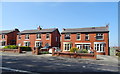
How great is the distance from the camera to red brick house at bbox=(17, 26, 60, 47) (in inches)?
1527

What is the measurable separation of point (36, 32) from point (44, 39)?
3.78 meters

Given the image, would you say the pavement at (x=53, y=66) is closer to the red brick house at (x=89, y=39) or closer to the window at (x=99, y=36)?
the red brick house at (x=89, y=39)

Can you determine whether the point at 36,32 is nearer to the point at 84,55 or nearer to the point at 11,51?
the point at 11,51

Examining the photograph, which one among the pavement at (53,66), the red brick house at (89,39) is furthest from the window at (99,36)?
the pavement at (53,66)

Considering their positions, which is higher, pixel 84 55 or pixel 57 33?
pixel 57 33

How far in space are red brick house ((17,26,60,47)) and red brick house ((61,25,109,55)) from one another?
5515 mm

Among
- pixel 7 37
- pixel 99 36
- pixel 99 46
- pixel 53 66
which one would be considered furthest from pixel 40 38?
pixel 53 66

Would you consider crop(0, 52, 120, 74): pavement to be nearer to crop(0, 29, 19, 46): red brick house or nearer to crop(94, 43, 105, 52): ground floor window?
crop(94, 43, 105, 52): ground floor window

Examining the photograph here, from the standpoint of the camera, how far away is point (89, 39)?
32312 millimetres

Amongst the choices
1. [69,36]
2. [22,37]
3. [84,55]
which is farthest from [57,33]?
[84,55]

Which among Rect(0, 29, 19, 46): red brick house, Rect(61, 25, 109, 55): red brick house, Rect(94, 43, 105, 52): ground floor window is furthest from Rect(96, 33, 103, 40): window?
Rect(0, 29, 19, 46): red brick house

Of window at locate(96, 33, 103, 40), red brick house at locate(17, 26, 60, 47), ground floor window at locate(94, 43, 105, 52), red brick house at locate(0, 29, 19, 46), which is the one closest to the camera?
ground floor window at locate(94, 43, 105, 52)

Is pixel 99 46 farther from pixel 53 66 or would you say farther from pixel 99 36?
pixel 53 66

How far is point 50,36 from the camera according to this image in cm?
3847
